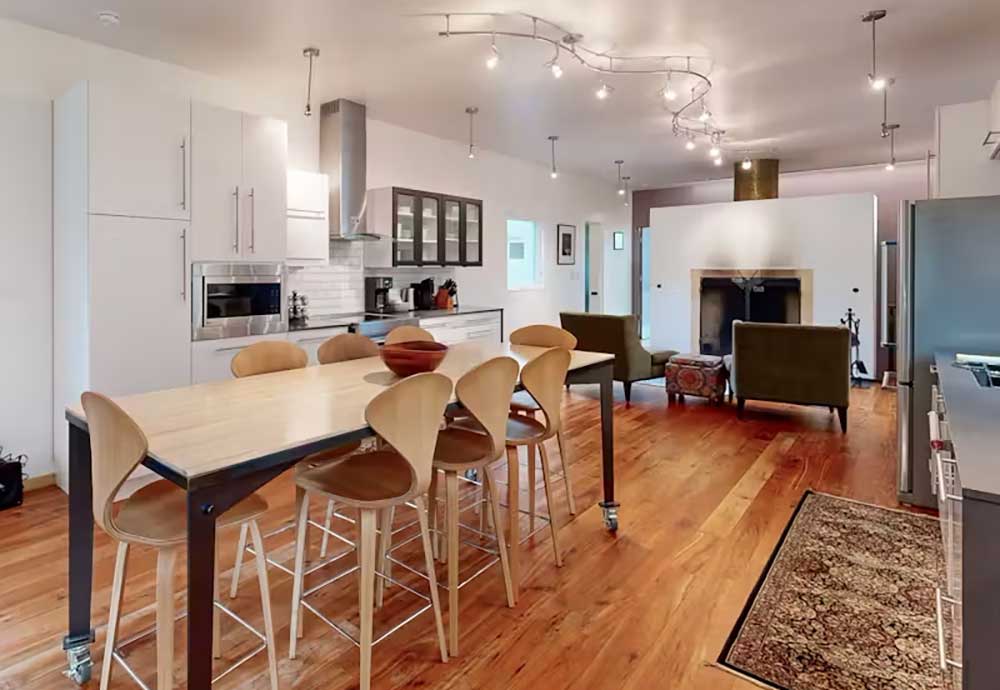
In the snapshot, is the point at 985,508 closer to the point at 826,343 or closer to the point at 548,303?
the point at 826,343

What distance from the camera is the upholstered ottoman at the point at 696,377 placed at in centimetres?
587

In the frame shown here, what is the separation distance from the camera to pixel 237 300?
3.98 metres

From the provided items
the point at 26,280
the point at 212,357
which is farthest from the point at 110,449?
the point at 26,280

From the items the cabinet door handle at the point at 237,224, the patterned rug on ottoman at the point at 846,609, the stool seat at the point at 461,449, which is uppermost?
the cabinet door handle at the point at 237,224

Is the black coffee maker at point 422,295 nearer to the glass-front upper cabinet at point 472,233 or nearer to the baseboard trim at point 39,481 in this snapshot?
the glass-front upper cabinet at point 472,233

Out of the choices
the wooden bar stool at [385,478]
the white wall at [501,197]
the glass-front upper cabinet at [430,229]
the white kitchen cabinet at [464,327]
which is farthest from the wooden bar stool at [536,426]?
the white wall at [501,197]

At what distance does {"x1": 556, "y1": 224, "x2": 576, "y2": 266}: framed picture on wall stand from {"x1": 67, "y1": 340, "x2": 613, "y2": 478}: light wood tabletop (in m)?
5.86

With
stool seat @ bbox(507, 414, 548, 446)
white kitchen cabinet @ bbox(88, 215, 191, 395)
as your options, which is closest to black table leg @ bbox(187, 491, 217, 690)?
stool seat @ bbox(507, 414, 548, 446)

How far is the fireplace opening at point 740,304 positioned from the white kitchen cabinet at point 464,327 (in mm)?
3216

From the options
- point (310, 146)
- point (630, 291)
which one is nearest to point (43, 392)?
point (310, 146)

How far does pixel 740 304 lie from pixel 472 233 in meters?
3.90

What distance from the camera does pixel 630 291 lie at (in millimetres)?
10188

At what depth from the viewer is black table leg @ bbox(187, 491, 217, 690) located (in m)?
1.38

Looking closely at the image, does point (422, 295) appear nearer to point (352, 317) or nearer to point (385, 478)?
point (352, 317)
